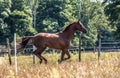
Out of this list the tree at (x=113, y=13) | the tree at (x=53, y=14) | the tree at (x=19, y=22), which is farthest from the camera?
the tree at (x=53, y=14)

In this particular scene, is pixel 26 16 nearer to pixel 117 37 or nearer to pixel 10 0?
pixel 10 0

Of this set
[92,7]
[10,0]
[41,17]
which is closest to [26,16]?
[10,0]

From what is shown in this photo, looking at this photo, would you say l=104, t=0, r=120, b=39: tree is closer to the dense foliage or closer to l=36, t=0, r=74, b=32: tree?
the dense foliage

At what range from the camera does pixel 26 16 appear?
48188 mm

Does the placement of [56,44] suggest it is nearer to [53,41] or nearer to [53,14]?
[53,41]

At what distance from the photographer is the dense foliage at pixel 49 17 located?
4809cm

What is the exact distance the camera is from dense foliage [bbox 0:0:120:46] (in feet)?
158

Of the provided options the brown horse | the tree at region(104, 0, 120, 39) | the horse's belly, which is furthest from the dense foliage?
the horse's belly

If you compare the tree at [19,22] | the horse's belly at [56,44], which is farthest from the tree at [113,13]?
the horse's belly at [56,44]

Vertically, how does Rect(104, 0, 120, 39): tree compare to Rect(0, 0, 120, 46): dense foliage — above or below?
above

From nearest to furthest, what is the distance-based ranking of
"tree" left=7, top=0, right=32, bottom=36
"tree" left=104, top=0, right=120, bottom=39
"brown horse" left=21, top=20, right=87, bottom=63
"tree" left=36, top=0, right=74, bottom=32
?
"brown horse" left=21, top=20, right=87, bottom=63 → "tree" left=104, top=0, right=120, bottom=39 → "tree" left=7, top=0, right=32, bottom=36 → "tree" left=36, top=0, right=74, bottom=32

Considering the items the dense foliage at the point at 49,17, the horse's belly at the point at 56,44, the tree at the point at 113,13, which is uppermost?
the horse's belly at the point at 56,44

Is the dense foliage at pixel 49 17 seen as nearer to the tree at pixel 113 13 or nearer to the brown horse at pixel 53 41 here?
the tree at pixel 113 13

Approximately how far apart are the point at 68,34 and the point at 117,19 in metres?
20.4
